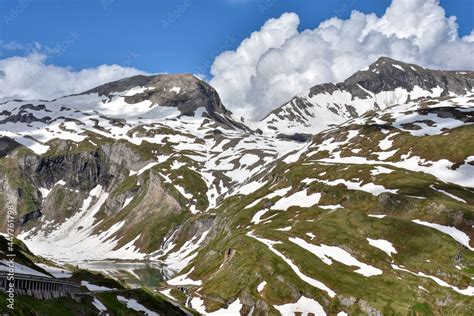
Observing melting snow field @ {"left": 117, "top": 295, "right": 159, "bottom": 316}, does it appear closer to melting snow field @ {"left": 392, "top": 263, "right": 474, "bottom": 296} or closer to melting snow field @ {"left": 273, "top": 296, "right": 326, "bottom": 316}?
melting snow field @ {"left": 273, "top": 296, "right": 326, "bottom": 316}

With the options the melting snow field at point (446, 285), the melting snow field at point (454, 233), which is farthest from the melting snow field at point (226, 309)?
the melting snow field at point (454, 233)

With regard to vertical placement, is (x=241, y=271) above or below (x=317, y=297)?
above

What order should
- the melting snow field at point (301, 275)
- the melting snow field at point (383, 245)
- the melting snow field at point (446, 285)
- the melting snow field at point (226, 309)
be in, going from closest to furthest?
the melting snow field at point (446, 285)
the melting snow field at point (226, 309)
the melting snow field at point (301, 275)
the melting snow field at point (383, 245)

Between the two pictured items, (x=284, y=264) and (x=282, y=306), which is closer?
(x=282, y=306)

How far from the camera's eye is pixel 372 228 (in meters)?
150

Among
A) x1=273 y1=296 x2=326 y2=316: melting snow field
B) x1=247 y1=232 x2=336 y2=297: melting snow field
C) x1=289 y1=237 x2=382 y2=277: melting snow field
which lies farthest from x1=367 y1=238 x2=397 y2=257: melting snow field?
x1=273 y1=296 x2=326 y2=316: melting snow field

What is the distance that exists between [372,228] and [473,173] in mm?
68322

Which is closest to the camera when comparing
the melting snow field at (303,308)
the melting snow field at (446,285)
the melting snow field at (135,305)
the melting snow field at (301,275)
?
the melting snow field at (135,305)

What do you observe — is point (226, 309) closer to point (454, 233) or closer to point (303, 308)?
point (303, 308)

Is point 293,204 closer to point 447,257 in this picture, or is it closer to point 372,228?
point 372,228

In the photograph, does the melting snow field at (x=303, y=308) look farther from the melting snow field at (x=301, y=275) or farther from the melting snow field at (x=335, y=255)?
the melting snow field at (x=335, y=255)

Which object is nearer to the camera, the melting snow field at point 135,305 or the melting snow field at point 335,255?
the melting snow field at point 135,305

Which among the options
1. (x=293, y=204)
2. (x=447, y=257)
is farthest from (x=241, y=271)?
(x=293, y=204)

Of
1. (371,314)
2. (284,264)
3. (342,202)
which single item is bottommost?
(371,314)
